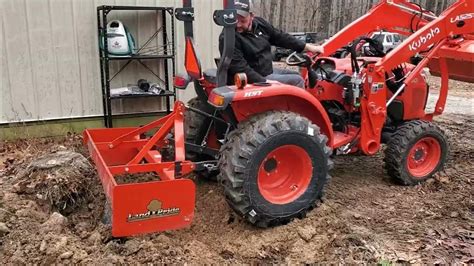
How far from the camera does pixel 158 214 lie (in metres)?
3.28

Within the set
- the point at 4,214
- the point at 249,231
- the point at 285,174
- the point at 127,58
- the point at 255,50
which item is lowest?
the point at 249,231

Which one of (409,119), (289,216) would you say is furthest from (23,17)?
(409,119)

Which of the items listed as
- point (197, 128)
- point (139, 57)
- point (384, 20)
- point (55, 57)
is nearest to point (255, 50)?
point (197, 128)

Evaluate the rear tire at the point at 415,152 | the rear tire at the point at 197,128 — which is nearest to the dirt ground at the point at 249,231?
the rear tire at the point at 415,152

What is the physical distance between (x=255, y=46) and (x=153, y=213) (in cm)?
156

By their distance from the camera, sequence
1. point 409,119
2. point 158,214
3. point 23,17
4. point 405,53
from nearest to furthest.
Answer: point 158,214, point 405,53, point 409,119, point 23,17

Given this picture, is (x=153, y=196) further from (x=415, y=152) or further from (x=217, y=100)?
(x=415, y=152)

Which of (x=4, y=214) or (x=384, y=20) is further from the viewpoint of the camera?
(x=384, y=20)

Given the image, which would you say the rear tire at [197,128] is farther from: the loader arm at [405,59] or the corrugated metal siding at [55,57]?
the corrugated metal siding at [55,57]

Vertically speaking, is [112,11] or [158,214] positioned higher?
[112,11]

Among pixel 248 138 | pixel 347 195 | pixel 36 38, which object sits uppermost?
pixel 36 38

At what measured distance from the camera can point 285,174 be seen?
3.95m

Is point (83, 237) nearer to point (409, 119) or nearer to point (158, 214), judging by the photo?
point (158, 214)

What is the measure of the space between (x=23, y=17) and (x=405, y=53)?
13.8 ft
